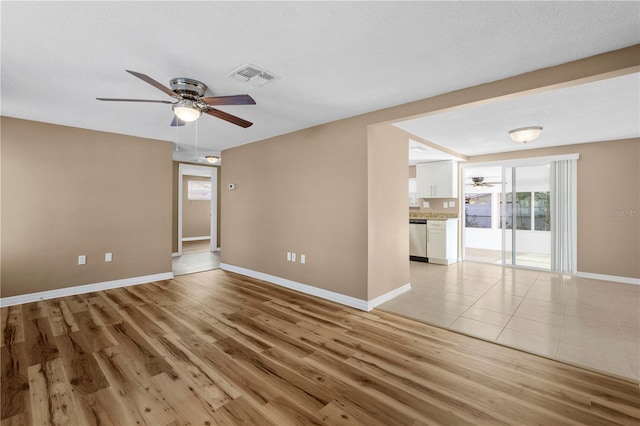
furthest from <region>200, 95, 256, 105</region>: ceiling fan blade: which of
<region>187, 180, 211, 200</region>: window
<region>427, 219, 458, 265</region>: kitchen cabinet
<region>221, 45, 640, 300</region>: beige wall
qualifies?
<region>187, 180, 211, 200</region>: window

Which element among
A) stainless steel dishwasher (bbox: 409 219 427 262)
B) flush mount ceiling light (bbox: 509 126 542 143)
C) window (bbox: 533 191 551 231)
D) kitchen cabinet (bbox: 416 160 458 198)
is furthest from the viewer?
stainless steel dishwasher (bbox: 409 219 427 262)

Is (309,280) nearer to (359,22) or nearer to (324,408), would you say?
(324,408)

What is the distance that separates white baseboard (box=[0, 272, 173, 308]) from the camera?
3744 mm

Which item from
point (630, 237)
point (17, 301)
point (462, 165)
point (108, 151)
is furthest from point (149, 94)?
point (630, 237)

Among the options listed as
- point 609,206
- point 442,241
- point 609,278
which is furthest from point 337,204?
point 609,278

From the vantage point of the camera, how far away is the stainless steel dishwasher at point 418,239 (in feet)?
21.5

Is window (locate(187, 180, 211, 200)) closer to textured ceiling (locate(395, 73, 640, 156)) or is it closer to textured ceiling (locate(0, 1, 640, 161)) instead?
textured ceiling (locate(0, 1, 640, 161))

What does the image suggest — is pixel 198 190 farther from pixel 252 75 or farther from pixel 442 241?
pixel 252 75

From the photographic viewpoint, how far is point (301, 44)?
2.06m

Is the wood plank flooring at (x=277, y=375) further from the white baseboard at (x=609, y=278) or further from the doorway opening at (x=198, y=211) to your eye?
the doorway opening at (x=198, y=211)

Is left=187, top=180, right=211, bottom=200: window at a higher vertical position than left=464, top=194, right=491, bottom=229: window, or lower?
higher

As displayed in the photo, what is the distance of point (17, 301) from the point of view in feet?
12.3

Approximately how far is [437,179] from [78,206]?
677 cm

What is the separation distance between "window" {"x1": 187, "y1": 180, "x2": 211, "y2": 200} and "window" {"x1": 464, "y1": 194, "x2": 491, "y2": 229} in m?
8.64
